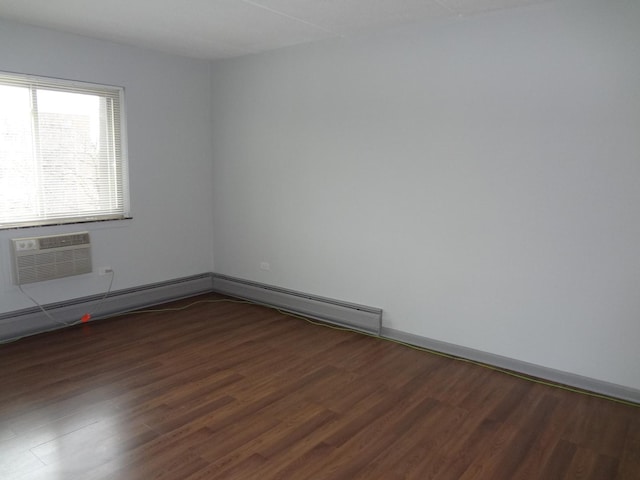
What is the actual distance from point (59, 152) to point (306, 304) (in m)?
2.77

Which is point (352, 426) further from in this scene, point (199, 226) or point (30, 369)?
point (199, 226)

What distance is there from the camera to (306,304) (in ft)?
16.3

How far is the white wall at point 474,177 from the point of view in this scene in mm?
3240

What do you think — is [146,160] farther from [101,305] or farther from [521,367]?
[521,367]

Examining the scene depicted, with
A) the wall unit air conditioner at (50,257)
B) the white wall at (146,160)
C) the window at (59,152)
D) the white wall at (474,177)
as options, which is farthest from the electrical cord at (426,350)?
the window at (59,152)

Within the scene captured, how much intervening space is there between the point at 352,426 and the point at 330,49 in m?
3.34

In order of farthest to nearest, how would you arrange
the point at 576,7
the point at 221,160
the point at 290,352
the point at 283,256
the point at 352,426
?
the point at 221,160 < the point at 283,256 < the point at 290,352 < the point at 576,7 < the point at 352,426

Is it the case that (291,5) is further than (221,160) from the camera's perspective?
No

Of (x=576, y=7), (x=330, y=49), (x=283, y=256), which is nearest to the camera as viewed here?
(x=576, y=7)

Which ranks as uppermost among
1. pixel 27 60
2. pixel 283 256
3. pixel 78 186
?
pixel 27 60

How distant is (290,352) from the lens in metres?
4.06

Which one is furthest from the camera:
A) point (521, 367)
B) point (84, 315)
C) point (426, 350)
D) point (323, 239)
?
point (323, 239)

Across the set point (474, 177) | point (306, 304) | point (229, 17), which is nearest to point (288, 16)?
point (229, 17)

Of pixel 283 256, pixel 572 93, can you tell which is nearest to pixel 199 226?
pixel 283 256
